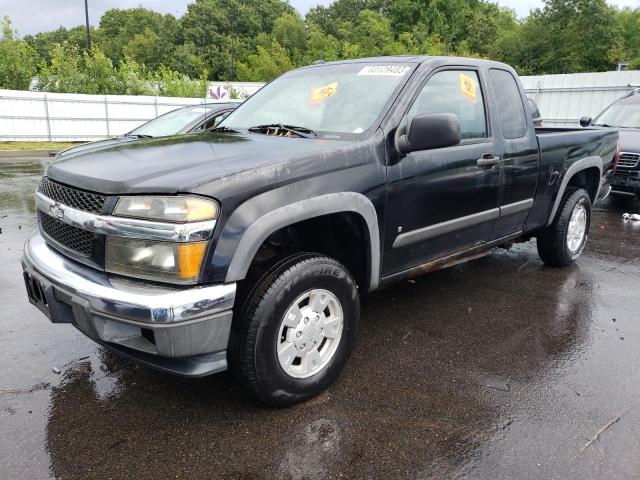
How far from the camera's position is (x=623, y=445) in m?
2.52

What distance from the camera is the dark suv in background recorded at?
7801 mm

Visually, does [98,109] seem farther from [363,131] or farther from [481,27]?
[481,27]

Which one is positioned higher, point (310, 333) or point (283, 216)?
point (283, 216)

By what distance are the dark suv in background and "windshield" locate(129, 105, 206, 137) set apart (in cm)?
616

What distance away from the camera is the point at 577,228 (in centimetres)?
537

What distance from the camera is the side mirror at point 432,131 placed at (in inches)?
116

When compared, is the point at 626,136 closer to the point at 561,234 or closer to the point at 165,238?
the point at 561,234

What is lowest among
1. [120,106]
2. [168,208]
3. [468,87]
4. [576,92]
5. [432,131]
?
[168,208]

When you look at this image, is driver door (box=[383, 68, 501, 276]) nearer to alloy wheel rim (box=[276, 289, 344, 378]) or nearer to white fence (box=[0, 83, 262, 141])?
alloy wheel rim (box=[276, 289, 344, 378])

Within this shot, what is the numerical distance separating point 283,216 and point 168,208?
54 centimetres

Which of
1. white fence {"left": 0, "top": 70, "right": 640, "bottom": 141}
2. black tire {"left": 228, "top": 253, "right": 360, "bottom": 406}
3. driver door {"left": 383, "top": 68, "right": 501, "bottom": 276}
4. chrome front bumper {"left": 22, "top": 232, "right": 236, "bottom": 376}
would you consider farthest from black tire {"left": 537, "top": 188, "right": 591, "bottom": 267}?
white fence {"left": 0, "top": 70, "right": 640, "bottom": 141}

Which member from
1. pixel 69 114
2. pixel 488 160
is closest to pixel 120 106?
→ pixel 69 114

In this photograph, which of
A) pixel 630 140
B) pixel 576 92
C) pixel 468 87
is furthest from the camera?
pixel 576 92

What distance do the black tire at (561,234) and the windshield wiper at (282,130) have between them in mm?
2961
